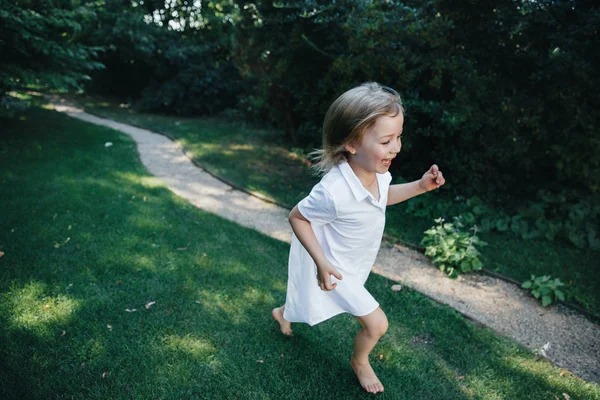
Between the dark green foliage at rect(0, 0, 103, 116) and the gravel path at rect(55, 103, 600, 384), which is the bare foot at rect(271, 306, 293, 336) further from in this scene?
the dark green foliage at rect(0, 0, 103, 116)

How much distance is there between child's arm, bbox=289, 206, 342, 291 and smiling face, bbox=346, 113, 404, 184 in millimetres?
442

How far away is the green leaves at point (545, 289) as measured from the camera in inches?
146

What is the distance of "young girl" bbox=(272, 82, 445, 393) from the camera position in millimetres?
2049

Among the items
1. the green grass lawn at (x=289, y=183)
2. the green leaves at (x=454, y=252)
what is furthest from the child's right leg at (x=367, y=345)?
the green grass lawn at (x=289, y=183)

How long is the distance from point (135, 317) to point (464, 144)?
15.2 ft

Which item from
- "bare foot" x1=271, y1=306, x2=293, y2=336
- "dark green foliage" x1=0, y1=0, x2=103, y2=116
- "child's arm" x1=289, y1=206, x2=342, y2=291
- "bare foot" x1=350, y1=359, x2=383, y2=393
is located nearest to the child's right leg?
"bare foot" x1=350, y1=359, x2=383, y2=393

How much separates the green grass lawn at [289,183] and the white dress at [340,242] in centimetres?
269

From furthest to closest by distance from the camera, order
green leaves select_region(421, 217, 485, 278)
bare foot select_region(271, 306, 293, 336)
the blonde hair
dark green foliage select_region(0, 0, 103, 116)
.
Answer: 1. dark green foliage select_region(0, 0, 103, 116)
2. green leaves select_region(421, 217, 485, 278)
3. bare foot select_region(271, 306, 293, 336)
4. the blonde hair

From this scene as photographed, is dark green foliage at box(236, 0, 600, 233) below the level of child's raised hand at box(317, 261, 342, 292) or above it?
above

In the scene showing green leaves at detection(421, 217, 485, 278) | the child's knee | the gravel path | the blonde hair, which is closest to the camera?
the blonde hair

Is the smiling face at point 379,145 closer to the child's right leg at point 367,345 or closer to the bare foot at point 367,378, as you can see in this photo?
the child's right leg at point 367,345

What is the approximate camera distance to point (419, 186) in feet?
7.77

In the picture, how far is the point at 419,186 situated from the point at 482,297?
2.06 meters

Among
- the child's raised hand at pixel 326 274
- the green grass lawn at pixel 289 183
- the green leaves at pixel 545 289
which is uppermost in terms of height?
the child's raised hand at pixel 326 274
